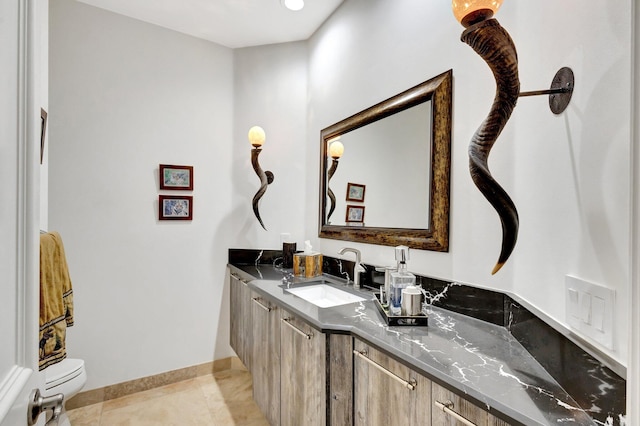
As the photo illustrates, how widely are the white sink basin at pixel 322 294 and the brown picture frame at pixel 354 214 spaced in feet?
1.53

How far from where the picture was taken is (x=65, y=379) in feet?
5.62

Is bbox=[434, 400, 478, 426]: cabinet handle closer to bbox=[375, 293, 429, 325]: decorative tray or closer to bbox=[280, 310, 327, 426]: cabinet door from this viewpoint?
bbox=[375, 293, 429, 325]: decorative tray

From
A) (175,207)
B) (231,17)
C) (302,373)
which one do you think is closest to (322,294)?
(302,373)

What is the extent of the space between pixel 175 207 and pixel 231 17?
151 centimetres

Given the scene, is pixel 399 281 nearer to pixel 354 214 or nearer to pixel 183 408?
pixel 354 214

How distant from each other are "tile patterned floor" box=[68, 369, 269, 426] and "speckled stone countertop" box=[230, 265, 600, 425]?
1.09 m

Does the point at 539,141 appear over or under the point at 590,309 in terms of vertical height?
over

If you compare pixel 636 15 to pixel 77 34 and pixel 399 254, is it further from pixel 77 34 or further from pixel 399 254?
pixel 77 34

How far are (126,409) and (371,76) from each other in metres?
2.77

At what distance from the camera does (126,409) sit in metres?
2.17

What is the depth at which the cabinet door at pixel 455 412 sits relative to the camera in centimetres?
76

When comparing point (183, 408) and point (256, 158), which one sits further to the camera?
point (256, 158)

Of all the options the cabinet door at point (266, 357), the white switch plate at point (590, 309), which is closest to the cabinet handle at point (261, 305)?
the cabinet door at point (266, 357)

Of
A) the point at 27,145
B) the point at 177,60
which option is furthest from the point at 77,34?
the point at 27,145
